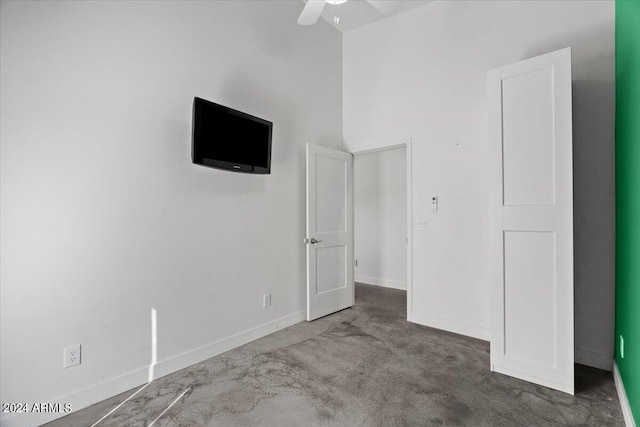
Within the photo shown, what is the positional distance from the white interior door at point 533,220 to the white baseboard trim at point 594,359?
2.11 ft

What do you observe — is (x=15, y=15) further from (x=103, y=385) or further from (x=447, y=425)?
(x=447, y=425)

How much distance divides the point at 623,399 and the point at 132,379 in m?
3.20

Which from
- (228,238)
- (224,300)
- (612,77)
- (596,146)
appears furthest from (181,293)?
(612,77)

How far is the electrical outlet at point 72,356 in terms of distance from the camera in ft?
6.38

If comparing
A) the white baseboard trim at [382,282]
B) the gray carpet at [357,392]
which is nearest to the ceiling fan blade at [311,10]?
the gray carpet at [357,392]

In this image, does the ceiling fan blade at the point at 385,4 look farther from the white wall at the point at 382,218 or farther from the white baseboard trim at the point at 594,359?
the white baseboard trim at the point at 594,359

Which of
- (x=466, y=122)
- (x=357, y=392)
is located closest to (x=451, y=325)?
(x=357, y=392)

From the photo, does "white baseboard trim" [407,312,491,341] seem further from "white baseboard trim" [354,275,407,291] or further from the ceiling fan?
the ceiling fan

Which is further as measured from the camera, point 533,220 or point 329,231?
point 329,231

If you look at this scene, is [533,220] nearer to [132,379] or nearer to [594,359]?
[594,359]

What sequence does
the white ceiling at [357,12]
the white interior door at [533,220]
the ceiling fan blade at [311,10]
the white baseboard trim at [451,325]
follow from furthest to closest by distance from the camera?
the white ceiling at [357,12] → the white baseboard trim at [451,325] → the ceiling fan blade at [311,10] → the white interior door at [533,220]

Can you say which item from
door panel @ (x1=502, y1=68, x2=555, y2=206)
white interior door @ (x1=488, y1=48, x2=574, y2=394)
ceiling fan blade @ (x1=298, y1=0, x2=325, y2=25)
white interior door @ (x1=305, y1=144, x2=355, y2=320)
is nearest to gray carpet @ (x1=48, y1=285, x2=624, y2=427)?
white interior door @ (x1=488, y1=48, x2=574, y2=394)

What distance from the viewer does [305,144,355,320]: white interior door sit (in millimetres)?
3553

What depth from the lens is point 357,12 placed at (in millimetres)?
3672
